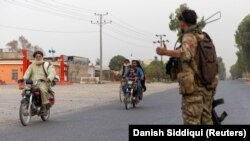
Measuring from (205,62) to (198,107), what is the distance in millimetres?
541

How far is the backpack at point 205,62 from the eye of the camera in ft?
20.6

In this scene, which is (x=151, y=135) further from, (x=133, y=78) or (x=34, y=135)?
(x=133, y=78)

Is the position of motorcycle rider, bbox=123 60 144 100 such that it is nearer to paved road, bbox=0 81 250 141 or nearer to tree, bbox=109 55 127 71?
paved road, bbox=0 81 250 141

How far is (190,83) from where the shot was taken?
20.5 feet

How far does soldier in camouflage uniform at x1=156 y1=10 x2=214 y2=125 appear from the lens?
20.5 feet

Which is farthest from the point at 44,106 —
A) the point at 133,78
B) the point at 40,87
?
the point at 133,78

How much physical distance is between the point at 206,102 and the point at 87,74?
9945 cm

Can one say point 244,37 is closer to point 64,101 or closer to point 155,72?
point 155,72

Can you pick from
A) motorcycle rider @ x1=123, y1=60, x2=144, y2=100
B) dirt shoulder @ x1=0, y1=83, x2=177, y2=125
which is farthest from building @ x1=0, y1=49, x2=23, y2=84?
motorcycle rider @ x1=123, y1=60, x2=144, y2=100

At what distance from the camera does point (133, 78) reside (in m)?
18.8

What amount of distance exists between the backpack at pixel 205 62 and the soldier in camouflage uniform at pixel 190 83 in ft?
0.17

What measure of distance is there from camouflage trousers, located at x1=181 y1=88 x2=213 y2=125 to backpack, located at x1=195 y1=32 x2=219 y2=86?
0.51 feet

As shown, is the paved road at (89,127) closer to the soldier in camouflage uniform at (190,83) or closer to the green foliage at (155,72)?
the soldier in camouflage uniform at (190,83)

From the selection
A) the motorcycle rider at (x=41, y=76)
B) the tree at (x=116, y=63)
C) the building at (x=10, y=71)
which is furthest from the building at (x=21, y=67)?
the motorcycle rider at (x=41, y=76)
